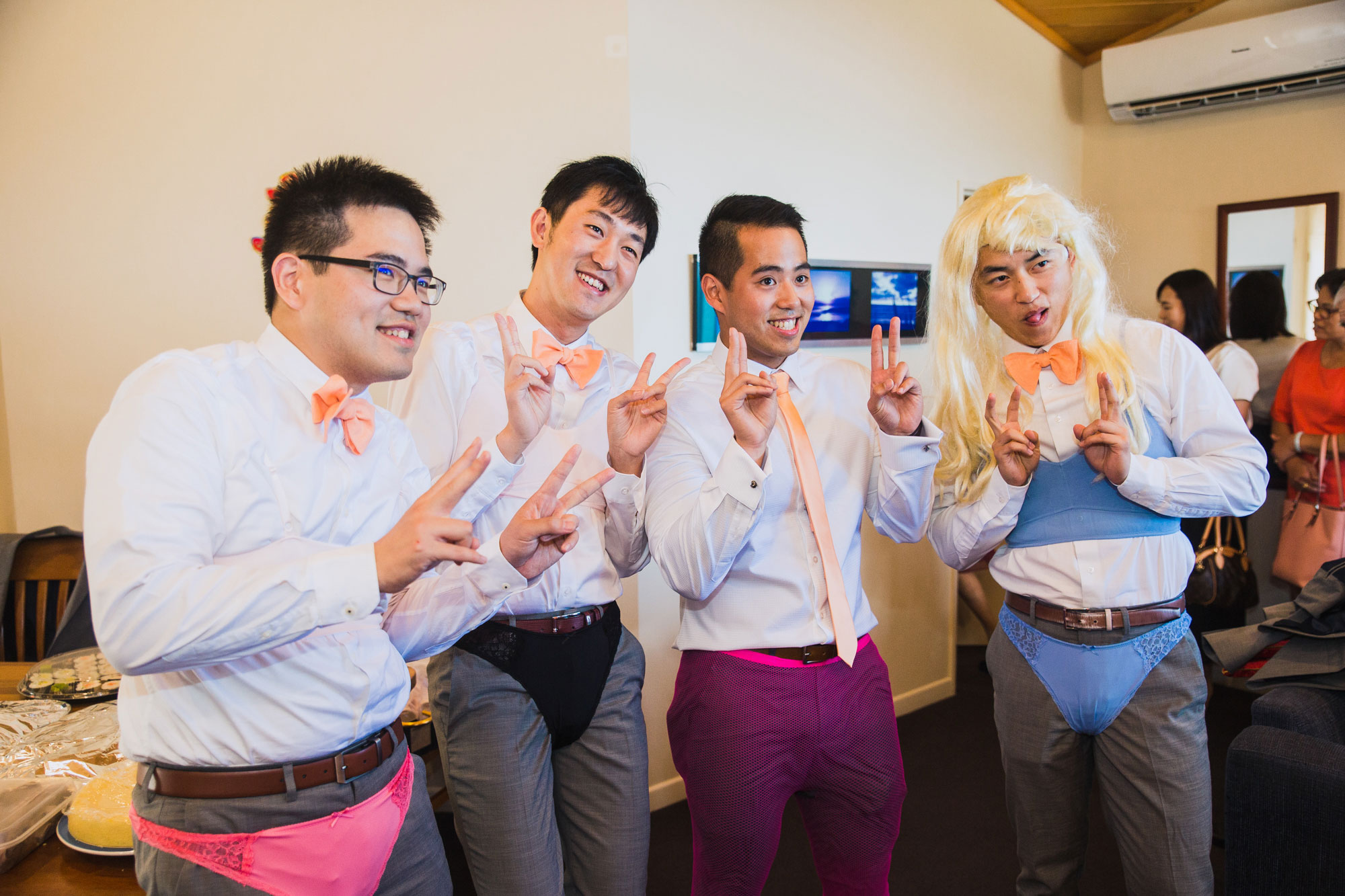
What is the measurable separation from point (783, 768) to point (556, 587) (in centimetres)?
56

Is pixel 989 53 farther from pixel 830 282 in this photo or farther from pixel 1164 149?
pixel 830 282

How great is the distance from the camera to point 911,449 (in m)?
1.75

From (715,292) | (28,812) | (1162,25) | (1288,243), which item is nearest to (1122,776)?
(715,292)

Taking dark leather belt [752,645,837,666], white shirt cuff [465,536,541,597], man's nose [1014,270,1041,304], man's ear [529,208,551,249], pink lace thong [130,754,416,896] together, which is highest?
man's ear [529,208,551,249]

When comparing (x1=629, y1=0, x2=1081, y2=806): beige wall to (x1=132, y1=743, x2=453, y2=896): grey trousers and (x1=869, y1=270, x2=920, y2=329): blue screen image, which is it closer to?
(x1=869, y1=270, x2=920, y2=329): blue screen image

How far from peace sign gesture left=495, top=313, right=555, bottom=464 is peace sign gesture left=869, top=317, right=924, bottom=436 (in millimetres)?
640

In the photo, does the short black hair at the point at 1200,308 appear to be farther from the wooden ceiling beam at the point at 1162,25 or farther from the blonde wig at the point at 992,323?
the blonde wig at the point at 992,323

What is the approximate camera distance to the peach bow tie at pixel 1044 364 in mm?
1850

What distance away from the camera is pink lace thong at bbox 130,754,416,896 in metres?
1.17

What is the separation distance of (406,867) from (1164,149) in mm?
5685

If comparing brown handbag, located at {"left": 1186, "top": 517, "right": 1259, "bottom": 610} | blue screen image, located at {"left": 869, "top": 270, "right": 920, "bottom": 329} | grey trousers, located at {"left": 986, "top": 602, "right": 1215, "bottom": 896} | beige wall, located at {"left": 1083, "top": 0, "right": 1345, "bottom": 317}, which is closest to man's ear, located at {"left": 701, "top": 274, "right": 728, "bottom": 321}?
grey trousers, located at {"left": 986, "top": 602, "right": 1215, "bottom": 896}

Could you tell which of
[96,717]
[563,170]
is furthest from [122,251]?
[563,170]

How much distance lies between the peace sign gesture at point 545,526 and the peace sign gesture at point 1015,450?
852mm

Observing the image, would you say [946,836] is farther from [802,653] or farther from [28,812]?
[28,812]
